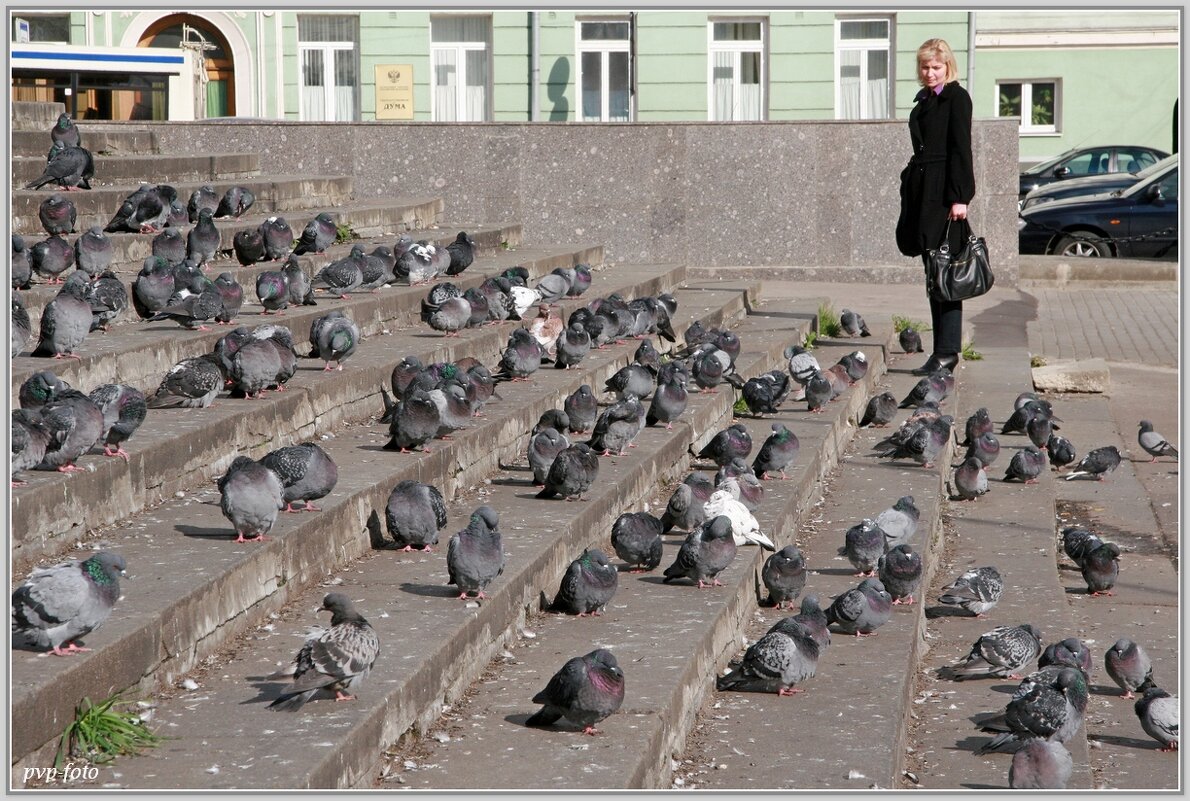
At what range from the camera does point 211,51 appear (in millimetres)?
25359

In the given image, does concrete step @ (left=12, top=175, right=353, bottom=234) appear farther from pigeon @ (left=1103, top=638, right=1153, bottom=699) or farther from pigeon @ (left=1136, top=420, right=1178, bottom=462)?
pigeon @ (left=1103, top=638, right=1153, bottom=699)

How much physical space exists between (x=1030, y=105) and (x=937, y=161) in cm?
2448

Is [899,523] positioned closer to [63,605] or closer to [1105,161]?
[63,605]

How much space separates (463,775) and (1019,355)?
9.75 meters

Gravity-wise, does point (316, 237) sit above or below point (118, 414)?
above

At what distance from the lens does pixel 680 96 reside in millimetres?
23797

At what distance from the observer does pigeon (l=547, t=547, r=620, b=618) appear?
17.7 ft

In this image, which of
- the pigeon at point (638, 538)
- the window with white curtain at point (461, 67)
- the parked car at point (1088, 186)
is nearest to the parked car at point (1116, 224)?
the parked car at point (1088, 186)

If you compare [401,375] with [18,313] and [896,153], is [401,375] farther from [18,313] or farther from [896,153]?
[896,153]

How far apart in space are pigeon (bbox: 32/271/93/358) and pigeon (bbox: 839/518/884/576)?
11.5 feet

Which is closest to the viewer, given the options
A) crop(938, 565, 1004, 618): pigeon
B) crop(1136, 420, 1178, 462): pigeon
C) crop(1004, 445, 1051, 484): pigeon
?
crop(938, 565, 1004, 618): pigeon

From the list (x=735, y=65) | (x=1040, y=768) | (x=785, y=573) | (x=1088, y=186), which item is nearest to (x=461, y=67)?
(x=735, y=65)

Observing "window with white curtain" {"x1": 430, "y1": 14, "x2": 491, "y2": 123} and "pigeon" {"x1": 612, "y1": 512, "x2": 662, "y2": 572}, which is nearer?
"pigeon" {"x1": 612, "y1": 512, "x2": 662, "y2": 572}

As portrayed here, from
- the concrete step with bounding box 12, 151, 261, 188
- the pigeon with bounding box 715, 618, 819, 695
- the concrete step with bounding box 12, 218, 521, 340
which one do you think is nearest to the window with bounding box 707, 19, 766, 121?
the concrete step with bounding box 12, 218, 521, 340
